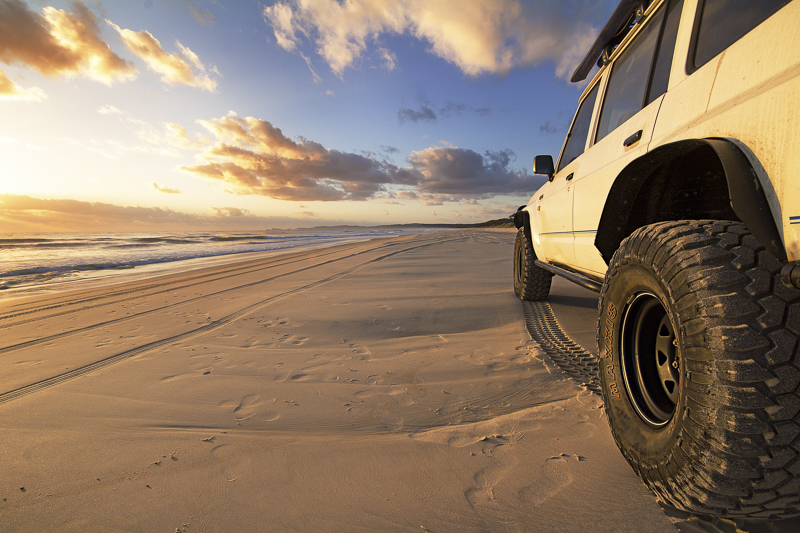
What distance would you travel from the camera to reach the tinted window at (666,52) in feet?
5.62

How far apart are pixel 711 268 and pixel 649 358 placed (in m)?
0.56

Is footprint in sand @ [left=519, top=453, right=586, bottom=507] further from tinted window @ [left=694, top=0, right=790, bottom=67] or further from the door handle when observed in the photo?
tinted window @ [left=694, top=0, right=790, bottom=67]

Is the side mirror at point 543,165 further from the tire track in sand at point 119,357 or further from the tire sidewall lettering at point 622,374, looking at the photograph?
the tire track in sand at point 119,357

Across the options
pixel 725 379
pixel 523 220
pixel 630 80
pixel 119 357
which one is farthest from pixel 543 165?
pixel 119 357

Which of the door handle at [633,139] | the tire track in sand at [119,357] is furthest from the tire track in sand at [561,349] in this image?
the tire track in sand at [119,357]

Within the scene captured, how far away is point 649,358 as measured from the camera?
4.77 feet

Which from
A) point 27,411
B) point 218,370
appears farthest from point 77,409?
point 218,370

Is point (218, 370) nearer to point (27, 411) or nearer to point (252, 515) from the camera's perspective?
point (27, 411)

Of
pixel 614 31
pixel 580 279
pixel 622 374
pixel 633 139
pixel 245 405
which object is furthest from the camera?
pixel 580 279

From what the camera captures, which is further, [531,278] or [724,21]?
[531,278]

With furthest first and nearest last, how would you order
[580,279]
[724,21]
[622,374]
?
[580,279]
[622,374]
[724,21]

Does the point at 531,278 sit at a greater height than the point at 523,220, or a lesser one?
lesser

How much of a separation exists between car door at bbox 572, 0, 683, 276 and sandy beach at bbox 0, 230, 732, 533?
105 centimetres

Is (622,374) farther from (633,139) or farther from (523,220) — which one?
(523,220)
